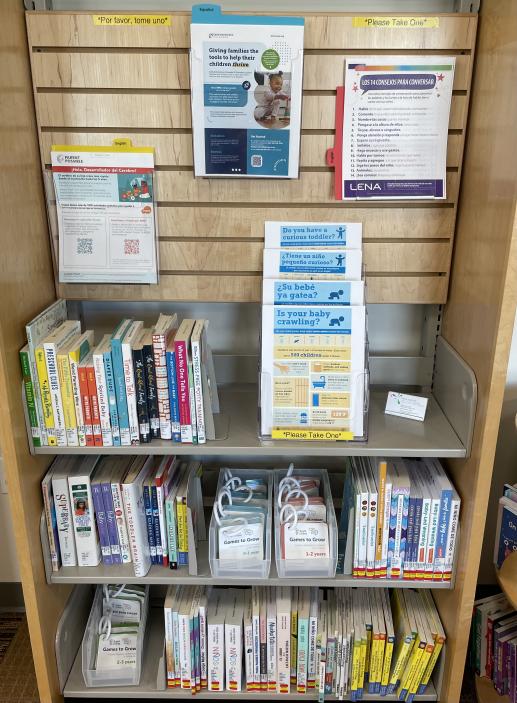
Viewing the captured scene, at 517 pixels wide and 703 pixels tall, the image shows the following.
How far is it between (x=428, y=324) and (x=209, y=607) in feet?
3.43

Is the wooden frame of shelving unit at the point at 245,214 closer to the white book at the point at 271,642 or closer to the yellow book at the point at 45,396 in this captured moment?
the yellow book at the point at 45,396

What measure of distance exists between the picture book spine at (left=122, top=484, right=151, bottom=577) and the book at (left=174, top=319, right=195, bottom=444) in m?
0.21

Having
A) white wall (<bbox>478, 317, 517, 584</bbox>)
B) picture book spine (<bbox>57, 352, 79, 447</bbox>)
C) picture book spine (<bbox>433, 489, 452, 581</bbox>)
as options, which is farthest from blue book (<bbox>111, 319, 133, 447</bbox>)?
white wall (<bbox>478, 317, 517, 584</bbox>)

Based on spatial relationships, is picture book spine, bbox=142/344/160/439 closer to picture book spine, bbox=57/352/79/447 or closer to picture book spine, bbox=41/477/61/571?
Answer: picture book spine, bbox=57/352/79/447

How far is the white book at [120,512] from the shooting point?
61.0 inches

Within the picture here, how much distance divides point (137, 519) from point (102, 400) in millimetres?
350

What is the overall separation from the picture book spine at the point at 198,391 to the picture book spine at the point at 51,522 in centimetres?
43

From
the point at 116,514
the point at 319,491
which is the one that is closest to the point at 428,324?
the point at 319,491

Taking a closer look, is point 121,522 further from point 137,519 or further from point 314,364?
point 314,364

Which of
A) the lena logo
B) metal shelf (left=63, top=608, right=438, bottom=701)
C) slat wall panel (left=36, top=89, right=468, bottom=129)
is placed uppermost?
slat wall panel (left=36, top=89, right=468, bottom=129)

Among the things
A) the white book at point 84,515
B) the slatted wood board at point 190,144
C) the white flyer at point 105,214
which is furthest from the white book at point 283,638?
the white flyer at point 105,214

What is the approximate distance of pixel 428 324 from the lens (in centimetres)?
175

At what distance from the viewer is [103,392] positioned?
1.44 m

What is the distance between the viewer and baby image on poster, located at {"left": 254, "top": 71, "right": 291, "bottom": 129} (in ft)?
4.82
